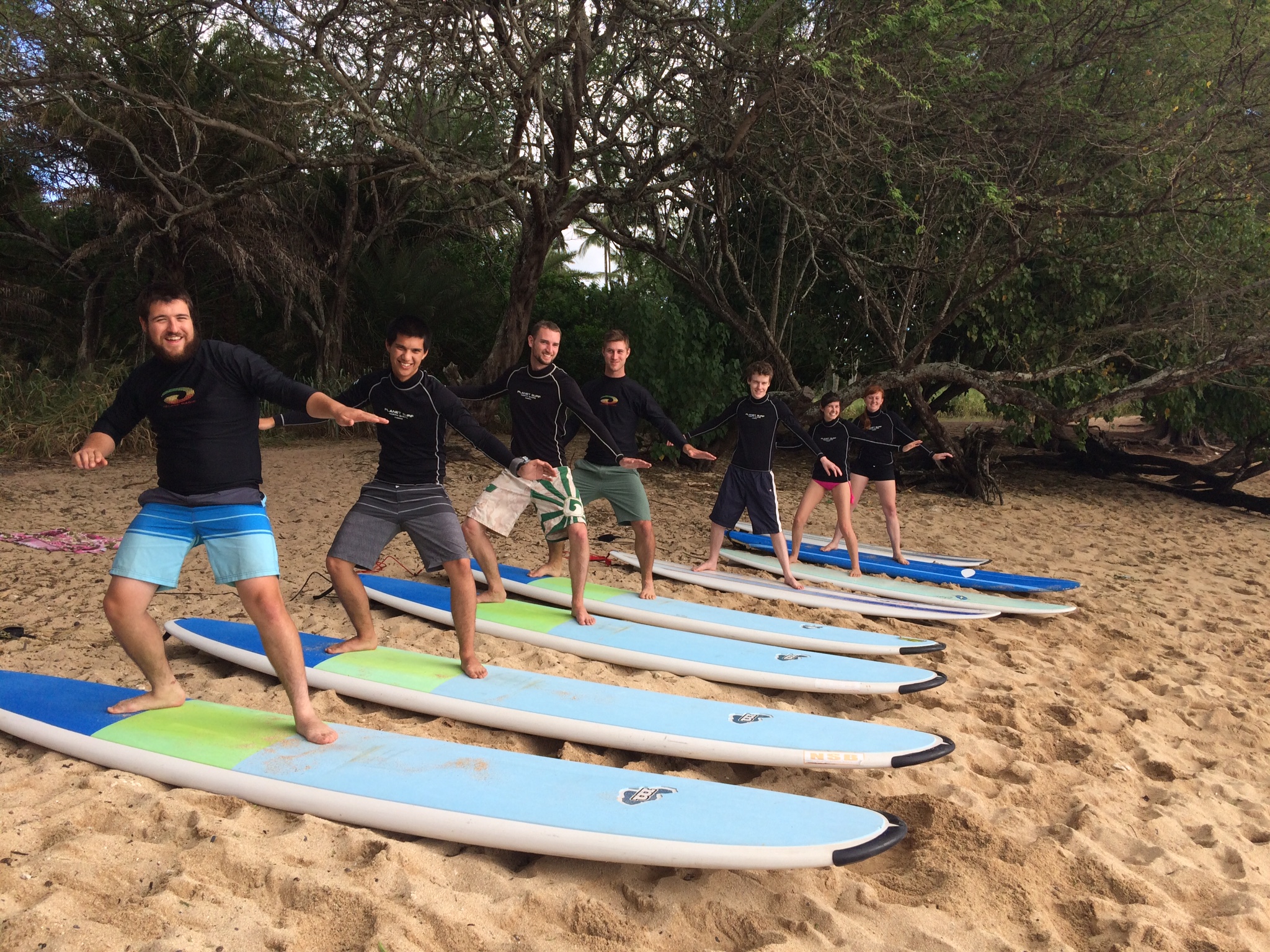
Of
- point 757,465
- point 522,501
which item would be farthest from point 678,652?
point 757,465

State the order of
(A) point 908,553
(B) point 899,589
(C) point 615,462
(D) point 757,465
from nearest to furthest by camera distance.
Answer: (C) point 615,462 → (D) point 757,465 → (B) point 899,589 → (A) point 908,553

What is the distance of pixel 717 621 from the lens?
19.8ft

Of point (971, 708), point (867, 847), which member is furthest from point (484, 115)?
point (867, 847)

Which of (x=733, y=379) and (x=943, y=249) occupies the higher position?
(x=943, y=249)

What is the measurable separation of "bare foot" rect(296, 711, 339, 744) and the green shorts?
303 cm

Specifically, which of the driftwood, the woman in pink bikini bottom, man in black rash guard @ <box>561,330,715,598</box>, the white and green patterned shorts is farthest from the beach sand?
the driftwood

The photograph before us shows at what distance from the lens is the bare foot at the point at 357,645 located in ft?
15.7

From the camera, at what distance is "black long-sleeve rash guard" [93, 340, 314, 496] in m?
3.47

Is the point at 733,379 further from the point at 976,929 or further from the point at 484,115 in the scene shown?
the point at 976,929

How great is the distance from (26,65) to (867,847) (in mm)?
10313

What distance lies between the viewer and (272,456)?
36.7 ft

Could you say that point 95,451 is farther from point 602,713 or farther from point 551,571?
point 551,571

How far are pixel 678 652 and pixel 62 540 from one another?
17.0 ft

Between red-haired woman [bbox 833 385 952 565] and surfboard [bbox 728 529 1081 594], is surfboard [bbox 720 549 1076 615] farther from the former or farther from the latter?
red-haired woman [bbox 833 385 952 565]
